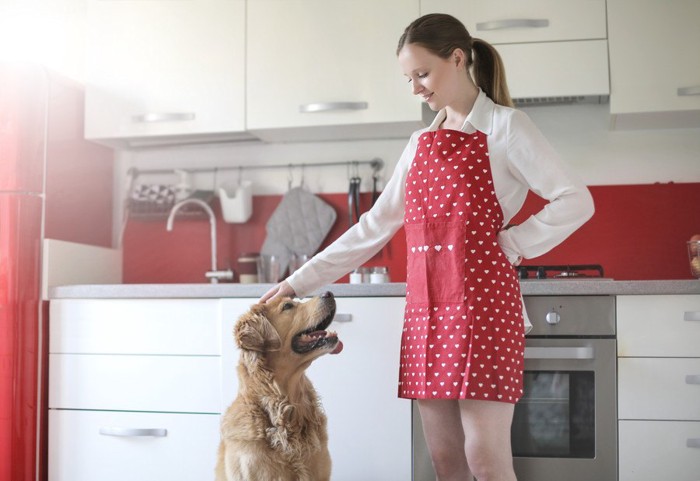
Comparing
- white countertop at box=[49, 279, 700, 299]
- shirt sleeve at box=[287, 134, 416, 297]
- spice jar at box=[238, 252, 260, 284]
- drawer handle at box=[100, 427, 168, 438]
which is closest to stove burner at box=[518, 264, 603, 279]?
white countertop at box=[49, 279, 700, 299]

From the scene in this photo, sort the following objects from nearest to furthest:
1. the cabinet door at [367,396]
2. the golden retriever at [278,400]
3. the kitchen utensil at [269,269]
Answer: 1. the golden retriever at [278,400]
2. the cabinet door at [367,396]
3. the kitchen utensil at [269,269]

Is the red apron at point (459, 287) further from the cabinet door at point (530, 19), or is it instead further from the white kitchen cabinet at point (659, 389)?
the cabinet door at point (530, 19)

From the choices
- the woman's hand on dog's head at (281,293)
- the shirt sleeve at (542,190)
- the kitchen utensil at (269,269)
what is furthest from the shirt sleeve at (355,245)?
the kitchen utensil at (269,269)

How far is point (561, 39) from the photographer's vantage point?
114 inches

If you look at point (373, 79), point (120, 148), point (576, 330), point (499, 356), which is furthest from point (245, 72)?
point (499, 356)

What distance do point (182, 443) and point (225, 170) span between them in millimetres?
A: 1180

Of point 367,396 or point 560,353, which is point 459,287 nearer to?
point 560,353

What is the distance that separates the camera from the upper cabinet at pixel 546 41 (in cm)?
287

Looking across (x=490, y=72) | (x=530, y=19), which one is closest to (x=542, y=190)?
(x=490, y=72)

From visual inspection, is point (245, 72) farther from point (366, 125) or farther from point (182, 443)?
point (182, 443)

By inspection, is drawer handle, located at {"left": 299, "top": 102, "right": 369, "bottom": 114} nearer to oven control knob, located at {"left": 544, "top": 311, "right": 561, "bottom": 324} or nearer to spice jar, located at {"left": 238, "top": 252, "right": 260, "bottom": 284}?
spice jar, located at {"left": 238, "top": 252, "right": 260, "bottom": 284}

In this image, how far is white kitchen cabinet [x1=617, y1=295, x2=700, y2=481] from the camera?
2.47 metres

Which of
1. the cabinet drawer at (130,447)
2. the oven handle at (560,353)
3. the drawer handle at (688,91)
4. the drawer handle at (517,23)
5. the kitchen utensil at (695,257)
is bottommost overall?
the cabinet drawer at (130,447)

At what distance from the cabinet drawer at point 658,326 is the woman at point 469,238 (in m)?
0.78
